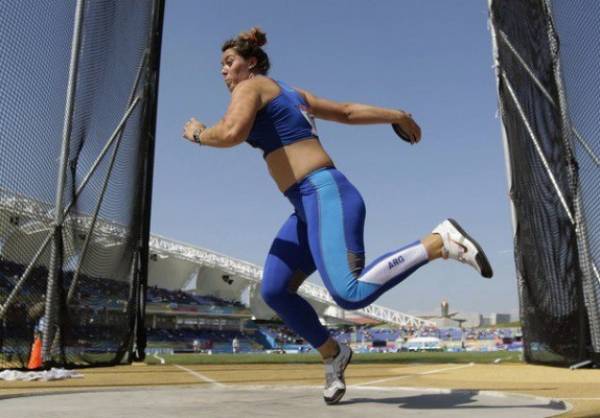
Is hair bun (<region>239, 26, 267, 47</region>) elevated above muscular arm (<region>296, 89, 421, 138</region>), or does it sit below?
above

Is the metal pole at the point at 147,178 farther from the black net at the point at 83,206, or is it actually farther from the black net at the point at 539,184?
the black net at the point at 539,184

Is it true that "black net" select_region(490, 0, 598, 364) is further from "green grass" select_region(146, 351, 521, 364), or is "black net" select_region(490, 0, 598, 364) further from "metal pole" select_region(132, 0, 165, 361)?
"metal pole" select_region(132, 0, 165, 361)

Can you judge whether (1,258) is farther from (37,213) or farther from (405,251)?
(405,251)

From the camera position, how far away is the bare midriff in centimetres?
Answer: 310

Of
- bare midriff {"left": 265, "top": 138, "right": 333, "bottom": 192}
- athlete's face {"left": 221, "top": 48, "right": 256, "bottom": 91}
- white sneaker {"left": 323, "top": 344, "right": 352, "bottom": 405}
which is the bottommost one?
white sneaker {"left": 323, "top": 344, "right": 352, "bottom": 405}

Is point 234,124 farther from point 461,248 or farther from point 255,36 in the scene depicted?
point 461,248

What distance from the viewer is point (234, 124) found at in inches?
114

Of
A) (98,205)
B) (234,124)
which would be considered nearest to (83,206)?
(98,205)

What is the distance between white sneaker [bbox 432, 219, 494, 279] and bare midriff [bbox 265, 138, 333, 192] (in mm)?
677

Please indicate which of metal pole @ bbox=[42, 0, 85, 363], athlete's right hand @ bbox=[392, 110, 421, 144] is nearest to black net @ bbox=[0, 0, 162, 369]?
metal pole @ bbox=[42, 0, 85, 363]

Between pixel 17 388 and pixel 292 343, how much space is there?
129ft

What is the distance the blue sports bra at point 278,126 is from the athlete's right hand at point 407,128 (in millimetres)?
479

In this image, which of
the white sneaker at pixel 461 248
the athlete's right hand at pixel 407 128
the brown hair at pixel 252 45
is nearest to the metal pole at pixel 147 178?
the brown hair at pixel 252 45

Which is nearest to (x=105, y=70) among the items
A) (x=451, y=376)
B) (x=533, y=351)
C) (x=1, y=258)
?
(x=1, y=258)
